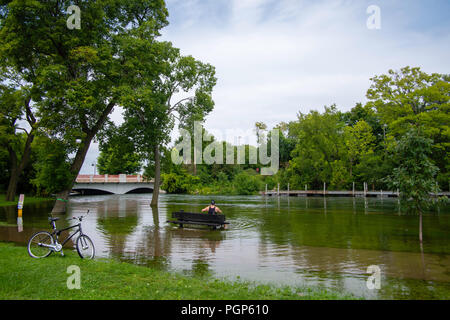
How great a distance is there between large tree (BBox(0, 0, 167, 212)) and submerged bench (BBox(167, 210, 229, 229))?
29.6ft

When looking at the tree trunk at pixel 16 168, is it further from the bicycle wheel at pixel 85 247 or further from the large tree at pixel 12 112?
the bicycle wheel at pixel 85 247

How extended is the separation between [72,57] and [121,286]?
18138mm

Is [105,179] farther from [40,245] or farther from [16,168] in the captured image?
[40,245]

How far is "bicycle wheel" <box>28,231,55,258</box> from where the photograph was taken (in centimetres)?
994

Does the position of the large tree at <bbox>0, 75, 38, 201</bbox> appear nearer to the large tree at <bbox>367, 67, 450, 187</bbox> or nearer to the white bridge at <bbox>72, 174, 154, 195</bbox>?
the white bridge at <bbox>72, 174, 154, 195</bbox>

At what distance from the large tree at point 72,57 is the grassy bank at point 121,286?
1426 centimetres

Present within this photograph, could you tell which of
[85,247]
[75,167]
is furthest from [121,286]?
[75,167]

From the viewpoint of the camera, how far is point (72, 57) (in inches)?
826

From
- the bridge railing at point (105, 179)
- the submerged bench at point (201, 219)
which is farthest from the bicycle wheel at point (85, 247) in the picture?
the bridge railing at point (105, 179)

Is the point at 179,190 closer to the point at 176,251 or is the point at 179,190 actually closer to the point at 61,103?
the point at 61,103

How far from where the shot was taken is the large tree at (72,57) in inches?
815

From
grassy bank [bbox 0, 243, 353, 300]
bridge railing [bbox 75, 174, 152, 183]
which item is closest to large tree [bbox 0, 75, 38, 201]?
bridge railing [bbox 75, 174, 152, 183]

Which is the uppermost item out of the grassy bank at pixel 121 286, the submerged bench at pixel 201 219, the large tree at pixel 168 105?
the large tree at pixel 168 105

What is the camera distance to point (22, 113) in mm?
35125
